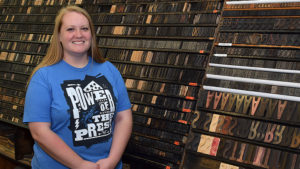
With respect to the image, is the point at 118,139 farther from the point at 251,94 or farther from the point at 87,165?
the point at 251,94

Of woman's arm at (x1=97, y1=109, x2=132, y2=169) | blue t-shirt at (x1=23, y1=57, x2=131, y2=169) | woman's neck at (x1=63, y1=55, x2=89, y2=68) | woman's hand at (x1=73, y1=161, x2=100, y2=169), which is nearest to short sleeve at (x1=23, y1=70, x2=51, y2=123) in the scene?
blue t-shirt at (x1=23, y1=57, x2=131, y2=169)

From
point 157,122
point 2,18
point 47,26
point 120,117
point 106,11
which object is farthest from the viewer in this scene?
point 2,18

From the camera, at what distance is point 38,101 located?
1.45 metres

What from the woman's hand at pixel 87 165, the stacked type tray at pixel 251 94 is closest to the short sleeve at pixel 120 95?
the woman's hand at pixel 87 165

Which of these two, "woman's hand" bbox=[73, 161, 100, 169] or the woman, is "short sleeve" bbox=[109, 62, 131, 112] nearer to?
the woman

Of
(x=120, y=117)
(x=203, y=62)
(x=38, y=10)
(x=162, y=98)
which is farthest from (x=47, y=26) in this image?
(x=120, y=117)

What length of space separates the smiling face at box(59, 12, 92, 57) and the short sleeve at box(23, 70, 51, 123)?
0.23 m

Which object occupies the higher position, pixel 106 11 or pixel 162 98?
pixel 106 11

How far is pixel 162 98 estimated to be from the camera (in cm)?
354

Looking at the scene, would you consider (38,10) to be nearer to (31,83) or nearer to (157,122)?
(157,122)

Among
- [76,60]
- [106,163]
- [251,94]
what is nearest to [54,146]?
[106,163]

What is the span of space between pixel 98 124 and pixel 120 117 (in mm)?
249

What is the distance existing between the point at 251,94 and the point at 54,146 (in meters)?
2.10

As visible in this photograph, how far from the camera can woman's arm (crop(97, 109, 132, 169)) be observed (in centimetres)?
167
